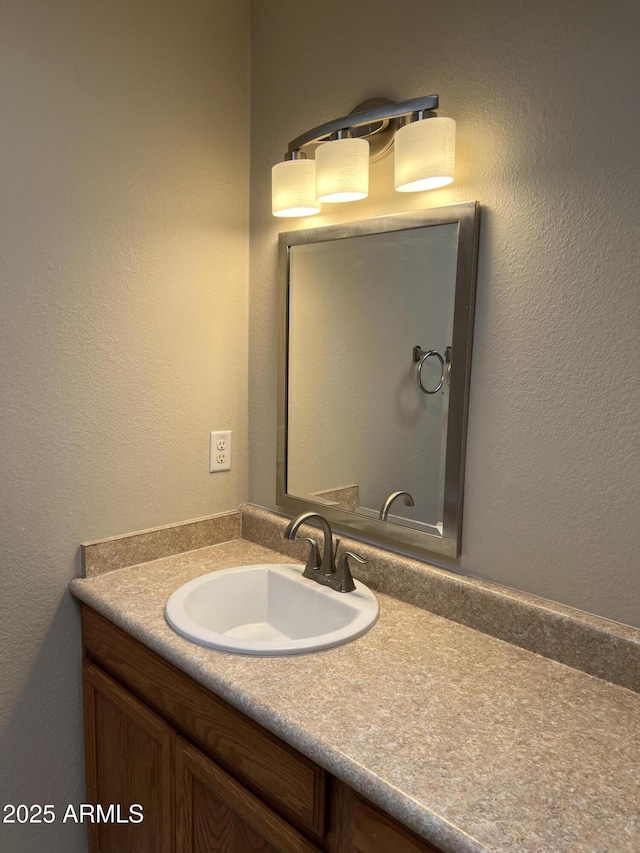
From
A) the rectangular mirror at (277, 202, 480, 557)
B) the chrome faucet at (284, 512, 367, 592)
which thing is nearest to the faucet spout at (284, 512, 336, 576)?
the chrome faucet at (284, 512, 367, 592)

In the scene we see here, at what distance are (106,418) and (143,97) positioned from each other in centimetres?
79

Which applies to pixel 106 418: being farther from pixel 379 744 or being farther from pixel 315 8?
pixel 315 8

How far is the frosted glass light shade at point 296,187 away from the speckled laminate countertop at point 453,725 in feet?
3.15

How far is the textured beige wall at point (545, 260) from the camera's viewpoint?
100 cm

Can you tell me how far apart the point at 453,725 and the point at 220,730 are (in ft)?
1.41

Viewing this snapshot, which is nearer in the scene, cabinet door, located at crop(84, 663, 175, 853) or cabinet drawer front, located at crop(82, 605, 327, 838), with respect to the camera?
cabinet drawer front, located at crop(82, 605, 327, 838)

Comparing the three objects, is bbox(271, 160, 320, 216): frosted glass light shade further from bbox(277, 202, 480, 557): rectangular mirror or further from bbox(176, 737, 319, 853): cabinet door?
bbox(176, 737, 319, 853): cabinet door

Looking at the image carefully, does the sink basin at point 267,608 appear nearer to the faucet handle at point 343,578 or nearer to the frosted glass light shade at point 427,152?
the faucet handle at point 343,578

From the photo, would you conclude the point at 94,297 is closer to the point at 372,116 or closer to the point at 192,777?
the point at 372,116

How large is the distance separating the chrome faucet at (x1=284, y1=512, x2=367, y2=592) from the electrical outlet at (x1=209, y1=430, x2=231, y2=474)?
1.29 ft

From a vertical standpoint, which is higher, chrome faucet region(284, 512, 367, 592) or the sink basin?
chrome faucet region(284, 512, 367, 592)

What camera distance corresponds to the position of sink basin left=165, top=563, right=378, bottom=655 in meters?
1.19

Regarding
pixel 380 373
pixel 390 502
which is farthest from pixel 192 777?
pixel 380 373

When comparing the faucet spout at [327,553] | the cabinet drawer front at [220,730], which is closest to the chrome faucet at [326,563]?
the faucet spout at [327,553]
